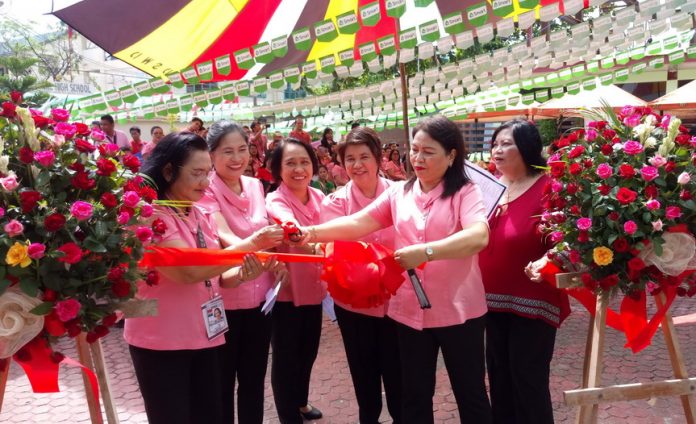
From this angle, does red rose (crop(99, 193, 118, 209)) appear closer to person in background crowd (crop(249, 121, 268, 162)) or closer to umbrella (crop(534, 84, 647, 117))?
person in background crowd (crop(249, 121, 268, 162))

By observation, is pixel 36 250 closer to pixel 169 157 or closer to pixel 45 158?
pixel 45 158

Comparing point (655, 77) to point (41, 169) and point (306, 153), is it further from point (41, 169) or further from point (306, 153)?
point (41, 169)

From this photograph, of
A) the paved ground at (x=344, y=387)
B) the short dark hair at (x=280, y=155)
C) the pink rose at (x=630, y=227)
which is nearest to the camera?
the pink rose at (x=630, y=227)

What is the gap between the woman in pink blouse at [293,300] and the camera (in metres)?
3.23

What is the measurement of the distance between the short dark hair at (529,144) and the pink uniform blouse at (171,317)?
1.71 m

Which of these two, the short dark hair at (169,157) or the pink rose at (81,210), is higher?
the short dark hair at (169,157)

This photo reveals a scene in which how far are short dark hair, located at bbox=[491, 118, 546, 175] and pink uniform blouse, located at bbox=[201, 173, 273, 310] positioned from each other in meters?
1.41

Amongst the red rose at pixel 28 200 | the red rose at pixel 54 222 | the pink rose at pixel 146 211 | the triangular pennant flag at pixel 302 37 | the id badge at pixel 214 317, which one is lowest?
the id badge at pixel 214 317

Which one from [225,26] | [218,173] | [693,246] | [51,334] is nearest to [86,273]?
[51,334]

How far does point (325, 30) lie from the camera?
5691mm

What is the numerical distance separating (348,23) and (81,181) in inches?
168

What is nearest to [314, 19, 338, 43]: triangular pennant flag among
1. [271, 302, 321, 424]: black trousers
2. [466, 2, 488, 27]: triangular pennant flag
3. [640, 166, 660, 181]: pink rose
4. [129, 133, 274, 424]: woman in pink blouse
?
[466, 2, 488, 27]: triangular pennant flag

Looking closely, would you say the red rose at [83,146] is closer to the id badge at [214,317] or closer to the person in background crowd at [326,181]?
the id badge at [214,317]

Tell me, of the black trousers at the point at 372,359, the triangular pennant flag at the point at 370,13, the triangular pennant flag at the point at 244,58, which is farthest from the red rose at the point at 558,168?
the triangular pennant flag at the point at 244,58
